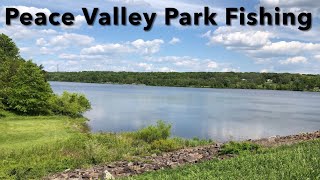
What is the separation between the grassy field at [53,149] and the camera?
24.2 meters

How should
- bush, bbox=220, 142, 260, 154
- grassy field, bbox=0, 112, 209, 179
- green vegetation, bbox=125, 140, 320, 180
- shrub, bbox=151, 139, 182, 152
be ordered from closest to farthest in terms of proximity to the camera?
1. green vegetation, bbox=125, 140, 320, 180
2. bush, bbox=220, 142, 260, 154
3. grassy field, bbox=0, 112, 209, 179
4. shrub, bbox=151, 139, 182, 152

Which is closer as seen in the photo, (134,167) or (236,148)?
(134,167)

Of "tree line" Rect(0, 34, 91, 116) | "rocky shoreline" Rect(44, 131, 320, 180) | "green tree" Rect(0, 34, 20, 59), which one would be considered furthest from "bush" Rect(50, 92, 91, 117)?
"rocky shoreline" Rect(44, 131, 320, 180)

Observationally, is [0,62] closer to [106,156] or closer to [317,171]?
[106,156]

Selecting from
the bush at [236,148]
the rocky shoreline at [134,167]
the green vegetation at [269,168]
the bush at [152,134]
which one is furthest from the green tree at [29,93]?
the green vegetation at [269,168]

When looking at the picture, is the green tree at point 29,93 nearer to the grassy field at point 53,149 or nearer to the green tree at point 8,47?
the grassy field at point 53,149

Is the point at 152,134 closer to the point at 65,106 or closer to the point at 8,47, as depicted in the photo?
the point at 65,106

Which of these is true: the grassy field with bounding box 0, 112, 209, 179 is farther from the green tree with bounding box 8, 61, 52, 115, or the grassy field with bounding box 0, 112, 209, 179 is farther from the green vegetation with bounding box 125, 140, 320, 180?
the green vegetation with bounding box 125, 140, 320, 180

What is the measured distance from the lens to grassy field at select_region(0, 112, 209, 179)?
953 inches

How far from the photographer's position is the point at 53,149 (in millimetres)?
32062

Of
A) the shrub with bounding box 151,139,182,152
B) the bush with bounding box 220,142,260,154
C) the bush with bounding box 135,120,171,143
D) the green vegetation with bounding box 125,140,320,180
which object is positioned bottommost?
the bush with bounding box 135,120,171,143

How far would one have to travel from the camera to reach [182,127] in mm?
58594

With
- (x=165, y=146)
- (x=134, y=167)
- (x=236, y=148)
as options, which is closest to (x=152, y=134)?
(x=165, y=146)

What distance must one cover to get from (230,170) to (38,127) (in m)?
39.5
